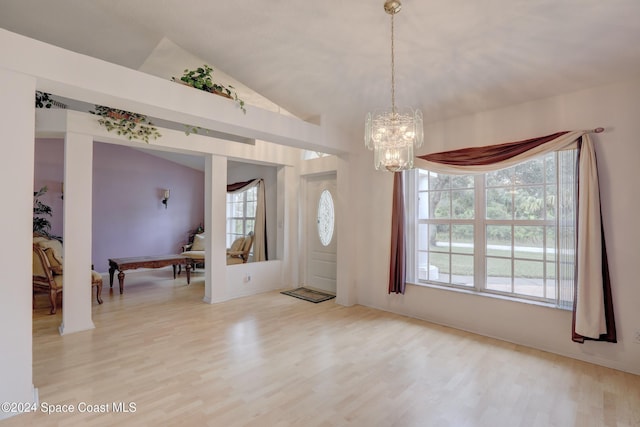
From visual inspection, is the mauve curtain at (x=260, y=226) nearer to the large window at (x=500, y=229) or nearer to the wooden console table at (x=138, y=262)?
the wooden console table at (x=138, y=262)

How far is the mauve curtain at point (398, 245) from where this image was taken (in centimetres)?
412

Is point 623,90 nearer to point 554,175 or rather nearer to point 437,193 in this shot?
point 554,175

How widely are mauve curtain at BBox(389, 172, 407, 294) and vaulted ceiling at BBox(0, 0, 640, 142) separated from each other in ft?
3.22

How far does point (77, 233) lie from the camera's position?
367 centimetres

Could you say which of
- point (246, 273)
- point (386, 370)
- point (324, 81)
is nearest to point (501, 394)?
point (386, 370)

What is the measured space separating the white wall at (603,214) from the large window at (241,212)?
3063 millimetres

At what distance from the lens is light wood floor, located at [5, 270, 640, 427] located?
209 cm

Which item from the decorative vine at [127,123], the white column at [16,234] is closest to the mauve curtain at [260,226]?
the decorative vine at [127,123]

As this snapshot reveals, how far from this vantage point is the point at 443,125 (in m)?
3.92

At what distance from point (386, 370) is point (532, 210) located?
2.21 metres

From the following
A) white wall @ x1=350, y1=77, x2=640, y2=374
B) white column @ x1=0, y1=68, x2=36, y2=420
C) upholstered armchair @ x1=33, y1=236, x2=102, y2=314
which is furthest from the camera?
upholstered armchair @ x1=33, y1=236, x2=102, y2=314

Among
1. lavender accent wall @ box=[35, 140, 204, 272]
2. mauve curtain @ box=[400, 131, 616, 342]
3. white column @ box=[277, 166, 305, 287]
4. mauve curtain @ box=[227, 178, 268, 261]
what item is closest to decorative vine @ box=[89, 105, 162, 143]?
white column @ box=[277, 166, 305, 287]

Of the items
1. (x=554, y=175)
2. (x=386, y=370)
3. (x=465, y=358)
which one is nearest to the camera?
(x=386, y=370)

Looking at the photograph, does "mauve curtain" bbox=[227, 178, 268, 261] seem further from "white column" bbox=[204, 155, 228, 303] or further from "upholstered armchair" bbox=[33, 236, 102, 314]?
"upholstered armchair" bbox=[33, 236, 102, 314]
